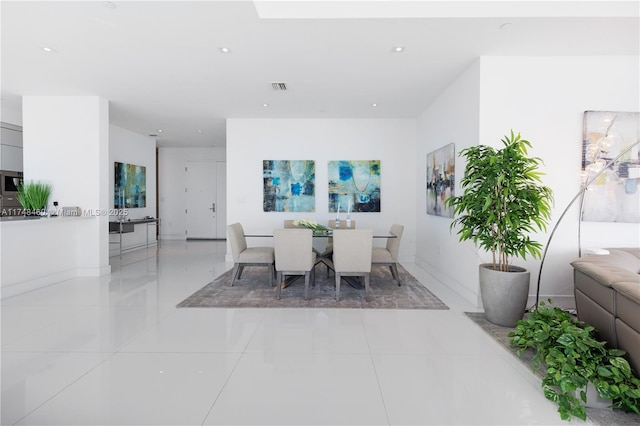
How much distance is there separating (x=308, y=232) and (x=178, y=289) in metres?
2.08

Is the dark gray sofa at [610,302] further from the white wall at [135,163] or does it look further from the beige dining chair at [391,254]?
the white wall at [135,163]

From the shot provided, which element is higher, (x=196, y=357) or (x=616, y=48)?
(x=616, y=48)

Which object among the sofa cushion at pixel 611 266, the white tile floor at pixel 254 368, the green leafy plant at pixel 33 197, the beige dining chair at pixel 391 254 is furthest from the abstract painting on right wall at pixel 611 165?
the green leafy plant at pixel 33 197

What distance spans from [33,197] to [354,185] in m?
5.29

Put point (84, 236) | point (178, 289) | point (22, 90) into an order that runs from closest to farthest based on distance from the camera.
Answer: point (178, 289) < point (22, 90) < point (84, 236)

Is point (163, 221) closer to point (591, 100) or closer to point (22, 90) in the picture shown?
point (22, 90)

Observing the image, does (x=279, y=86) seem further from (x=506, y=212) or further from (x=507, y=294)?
(x=507, y=294)

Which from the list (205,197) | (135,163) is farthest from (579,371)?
(205,197)

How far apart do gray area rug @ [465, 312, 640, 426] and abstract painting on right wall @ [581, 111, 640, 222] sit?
5.61 feet

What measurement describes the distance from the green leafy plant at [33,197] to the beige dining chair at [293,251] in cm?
380

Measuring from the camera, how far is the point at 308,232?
153 inches

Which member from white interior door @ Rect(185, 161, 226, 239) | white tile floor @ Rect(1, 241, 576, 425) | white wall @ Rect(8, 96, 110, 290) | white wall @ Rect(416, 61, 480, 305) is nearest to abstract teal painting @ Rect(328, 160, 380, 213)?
white wall @ Rect(416, 61, 480, 305)

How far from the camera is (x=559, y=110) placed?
3.64 metres

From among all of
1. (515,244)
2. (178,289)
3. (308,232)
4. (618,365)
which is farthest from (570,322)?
(178,289)
